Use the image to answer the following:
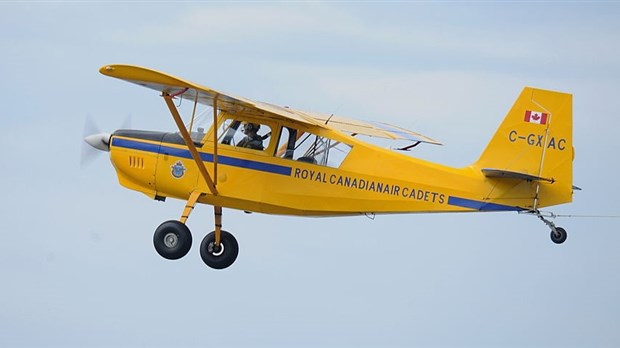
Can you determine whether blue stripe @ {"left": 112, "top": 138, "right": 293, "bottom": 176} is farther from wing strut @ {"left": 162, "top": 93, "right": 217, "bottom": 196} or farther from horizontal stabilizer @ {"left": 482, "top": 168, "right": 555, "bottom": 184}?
horizontal stabilizer @ {"left": 482, "top": 168, "right": 555, "bottom": 184}

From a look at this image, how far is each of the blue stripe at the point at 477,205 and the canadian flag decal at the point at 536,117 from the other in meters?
1.11

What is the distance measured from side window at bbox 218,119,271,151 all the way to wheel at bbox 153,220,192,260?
1.24 m

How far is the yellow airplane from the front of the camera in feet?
86.1

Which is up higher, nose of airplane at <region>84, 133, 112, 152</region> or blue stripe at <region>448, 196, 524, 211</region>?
nose of airplane at <region>84, 133, 112, 152</region>

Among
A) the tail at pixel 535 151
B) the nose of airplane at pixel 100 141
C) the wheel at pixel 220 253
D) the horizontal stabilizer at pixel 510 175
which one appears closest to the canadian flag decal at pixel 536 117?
the tail at pixel 535 151

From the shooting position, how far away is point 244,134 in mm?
27078

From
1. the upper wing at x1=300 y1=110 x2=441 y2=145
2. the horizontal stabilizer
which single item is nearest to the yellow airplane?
the horizontal stabilizer

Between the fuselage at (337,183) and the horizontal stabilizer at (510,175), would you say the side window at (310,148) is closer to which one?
the fuselage at (337,183)

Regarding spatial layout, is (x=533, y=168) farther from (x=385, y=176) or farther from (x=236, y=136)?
(x=236, y=136)

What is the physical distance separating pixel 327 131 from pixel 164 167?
7.29 ft

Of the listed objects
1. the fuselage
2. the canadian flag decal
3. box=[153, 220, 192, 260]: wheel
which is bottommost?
box=[153, 220, 192, 260]: wheel

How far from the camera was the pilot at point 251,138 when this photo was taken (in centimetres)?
2698

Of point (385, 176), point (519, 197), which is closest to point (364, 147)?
point (385, 176)

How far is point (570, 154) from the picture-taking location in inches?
1030
